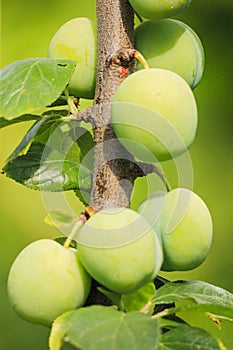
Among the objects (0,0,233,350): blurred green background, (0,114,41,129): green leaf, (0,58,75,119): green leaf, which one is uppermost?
(0,58,75,119): green leaf

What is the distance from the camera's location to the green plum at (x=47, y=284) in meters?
0.57

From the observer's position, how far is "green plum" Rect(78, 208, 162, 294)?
0.56 m

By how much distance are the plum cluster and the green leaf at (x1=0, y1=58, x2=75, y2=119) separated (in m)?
0.06

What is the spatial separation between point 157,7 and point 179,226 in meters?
0.18

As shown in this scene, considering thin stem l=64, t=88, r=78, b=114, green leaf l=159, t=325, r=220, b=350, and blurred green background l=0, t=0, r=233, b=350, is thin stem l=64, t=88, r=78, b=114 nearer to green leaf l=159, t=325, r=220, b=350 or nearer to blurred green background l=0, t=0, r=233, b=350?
green leaf l=159, t=325, r=220, b=350

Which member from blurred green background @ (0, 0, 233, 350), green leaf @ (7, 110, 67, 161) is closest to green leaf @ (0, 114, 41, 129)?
green leaf @ (7, 110, 67, 161)

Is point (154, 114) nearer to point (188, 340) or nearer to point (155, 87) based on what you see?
point (155, 87)

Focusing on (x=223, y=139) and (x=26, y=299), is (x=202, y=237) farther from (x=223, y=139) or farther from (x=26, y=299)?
(x=223, y=139)

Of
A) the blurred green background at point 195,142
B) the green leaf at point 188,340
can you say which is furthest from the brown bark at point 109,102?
the blurred green background at point 195,142

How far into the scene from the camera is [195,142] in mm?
1561

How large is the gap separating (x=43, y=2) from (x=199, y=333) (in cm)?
114

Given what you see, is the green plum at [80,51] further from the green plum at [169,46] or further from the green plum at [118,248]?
the green plum at [118,248]

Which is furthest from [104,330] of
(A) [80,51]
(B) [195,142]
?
(B) [195,142]

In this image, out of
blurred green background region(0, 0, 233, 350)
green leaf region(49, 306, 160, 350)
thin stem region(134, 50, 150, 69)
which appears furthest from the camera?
blurred green background region(0, 0, 233, 350)
